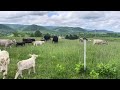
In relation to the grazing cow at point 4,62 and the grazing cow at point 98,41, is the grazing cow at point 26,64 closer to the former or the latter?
the grazing cow at point 4,62

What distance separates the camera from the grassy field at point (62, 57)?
5230 mm

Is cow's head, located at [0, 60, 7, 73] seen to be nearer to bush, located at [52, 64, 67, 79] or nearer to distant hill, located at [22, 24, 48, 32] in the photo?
distant hill, located at [22, 24, 48, 32]

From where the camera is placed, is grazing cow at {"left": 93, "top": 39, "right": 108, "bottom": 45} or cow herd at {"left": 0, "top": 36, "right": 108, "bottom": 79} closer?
cow herd at {"left": 0, "top": 36, "right": 108, "bottom": 79}

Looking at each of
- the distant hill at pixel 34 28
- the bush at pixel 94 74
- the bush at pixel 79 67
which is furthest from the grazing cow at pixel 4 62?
the bush at pixel 94 74

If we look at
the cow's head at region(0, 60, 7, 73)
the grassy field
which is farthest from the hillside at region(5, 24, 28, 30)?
the cow's head at region(0, 60, 7, 73)

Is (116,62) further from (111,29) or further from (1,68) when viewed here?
(1,68)

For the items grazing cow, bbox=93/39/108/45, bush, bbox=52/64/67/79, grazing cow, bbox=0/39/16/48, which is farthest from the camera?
grazing cow, bbox=93/39/108/45

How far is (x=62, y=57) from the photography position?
210 inches

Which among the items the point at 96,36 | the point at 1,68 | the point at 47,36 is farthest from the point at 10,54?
the point at 96,36

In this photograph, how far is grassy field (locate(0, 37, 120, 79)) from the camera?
5.23 meters

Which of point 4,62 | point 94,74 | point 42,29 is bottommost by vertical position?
point 94,74

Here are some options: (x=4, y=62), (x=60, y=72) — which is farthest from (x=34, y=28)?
(x=60, y=72)

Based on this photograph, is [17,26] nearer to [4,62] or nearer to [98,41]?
[4,62]

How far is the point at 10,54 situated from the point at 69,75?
106 centimetres
